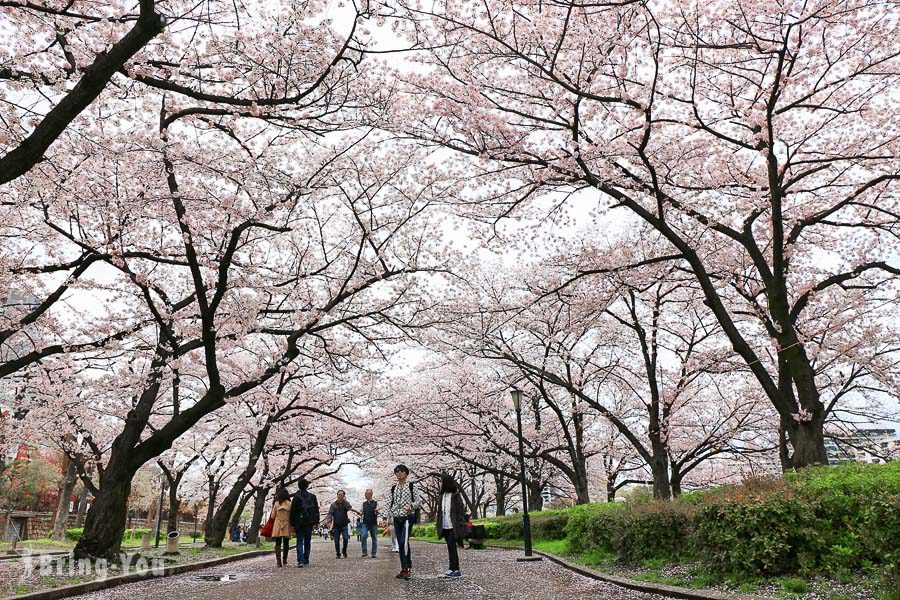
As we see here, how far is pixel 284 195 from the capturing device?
35.8 feet

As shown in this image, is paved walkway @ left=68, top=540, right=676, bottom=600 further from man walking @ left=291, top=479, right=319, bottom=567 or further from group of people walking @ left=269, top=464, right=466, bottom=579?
man walking @ left=291, top=479, right=319, bottom=567

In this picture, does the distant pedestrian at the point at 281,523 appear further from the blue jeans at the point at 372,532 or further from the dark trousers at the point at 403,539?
the dark trousers at the point at 403,539

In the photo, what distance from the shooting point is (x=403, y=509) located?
9930 millimetres

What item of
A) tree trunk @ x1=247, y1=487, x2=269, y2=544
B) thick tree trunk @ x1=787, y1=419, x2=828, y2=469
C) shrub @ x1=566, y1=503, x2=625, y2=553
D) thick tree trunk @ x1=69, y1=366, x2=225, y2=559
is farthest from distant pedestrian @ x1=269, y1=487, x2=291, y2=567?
tree trunk @ x1=247, y1=487, x2=269, y2=544

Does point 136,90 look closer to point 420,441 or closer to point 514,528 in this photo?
point 514,528

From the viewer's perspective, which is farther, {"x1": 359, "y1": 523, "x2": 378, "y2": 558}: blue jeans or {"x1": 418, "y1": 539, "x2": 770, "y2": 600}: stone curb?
{"x1": 359, "y1": 523, "x2": 378, "y2": 558}: blue jeans

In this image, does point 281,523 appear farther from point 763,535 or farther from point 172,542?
point 763,535

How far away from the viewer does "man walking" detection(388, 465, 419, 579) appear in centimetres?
958

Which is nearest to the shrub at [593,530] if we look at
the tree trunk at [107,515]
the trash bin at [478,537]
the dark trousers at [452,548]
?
the dark trousers at [452,548]

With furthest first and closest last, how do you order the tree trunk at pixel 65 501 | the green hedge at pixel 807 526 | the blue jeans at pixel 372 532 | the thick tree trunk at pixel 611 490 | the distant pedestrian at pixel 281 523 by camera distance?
the thick tree trunk at pixel 611 490 → the tree trunk at pixel 65 501 → the blue jeans at pixel 372 532 → the distant pedestrian at pixel 281 523 → the green hedge at pixel 807 526

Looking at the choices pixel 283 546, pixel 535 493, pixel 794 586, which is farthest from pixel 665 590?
pixel 535 493

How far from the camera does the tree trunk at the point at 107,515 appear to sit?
11.7 m

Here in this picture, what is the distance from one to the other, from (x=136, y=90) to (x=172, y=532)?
13406 mm

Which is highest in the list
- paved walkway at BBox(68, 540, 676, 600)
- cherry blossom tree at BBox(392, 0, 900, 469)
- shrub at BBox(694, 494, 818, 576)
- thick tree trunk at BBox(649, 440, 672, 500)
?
cherry blossom tree at BBox(392, 0, 900, 469)
